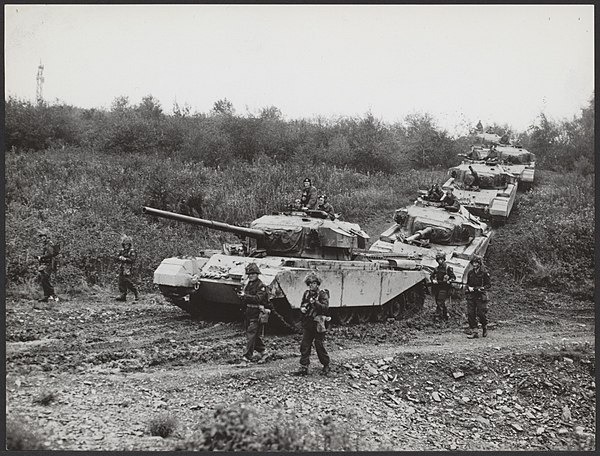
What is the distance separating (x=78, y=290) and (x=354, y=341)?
6140mm

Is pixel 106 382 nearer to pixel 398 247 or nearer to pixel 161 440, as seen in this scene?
pixel 161 440

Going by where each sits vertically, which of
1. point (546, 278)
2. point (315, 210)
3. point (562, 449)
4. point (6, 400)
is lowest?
point (562, 449)

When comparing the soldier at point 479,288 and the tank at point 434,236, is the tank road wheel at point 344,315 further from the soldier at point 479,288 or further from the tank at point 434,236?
the tank at point 434,236

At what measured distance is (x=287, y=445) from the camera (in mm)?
7082

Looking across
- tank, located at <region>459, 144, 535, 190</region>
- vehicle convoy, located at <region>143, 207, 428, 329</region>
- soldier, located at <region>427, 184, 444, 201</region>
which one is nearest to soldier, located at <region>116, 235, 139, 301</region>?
vehicle convoy, located at <region>143, 207, 428, 329</region>

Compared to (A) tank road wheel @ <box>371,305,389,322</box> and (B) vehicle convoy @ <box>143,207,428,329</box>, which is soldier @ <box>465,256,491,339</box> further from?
(A) tank road wheel @ <box>371,305,389,322</box>

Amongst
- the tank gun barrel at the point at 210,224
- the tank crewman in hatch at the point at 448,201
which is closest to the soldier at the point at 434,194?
the tank crewman in hatch at the point at 448,201

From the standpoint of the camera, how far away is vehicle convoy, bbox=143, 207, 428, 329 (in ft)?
37.8

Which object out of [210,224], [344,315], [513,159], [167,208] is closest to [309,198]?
[344,315]

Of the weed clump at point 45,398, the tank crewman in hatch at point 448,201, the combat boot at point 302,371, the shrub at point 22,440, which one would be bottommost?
the shrub at point 22,440

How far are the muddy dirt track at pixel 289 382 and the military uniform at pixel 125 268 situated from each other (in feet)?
2.39

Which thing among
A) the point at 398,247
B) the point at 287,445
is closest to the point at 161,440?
the point at 287,445

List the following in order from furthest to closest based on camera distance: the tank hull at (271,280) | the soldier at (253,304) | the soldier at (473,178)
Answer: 1. the soldier at (473,178)
2. the tank hull at (271,280)
3. the soldier at (253,304)

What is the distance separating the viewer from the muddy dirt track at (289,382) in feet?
26.3
